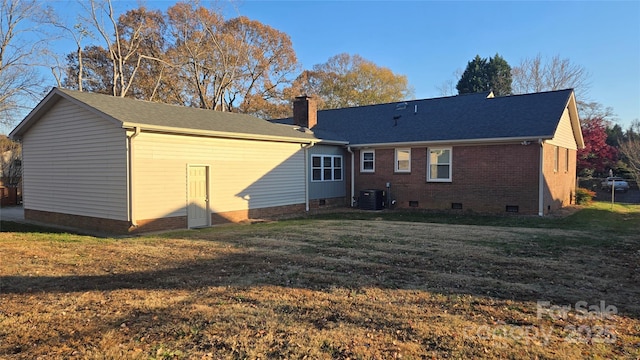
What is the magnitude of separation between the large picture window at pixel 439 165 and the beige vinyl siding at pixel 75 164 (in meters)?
11.9

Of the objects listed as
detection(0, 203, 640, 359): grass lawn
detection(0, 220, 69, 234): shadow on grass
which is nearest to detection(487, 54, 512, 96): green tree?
detection(0, 203, 640, 359): grass lawn

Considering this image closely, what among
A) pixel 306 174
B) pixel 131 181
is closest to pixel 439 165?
pixel 306 174

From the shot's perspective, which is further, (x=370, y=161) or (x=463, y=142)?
(x=370, y=161)

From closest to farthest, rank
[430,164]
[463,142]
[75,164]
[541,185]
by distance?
1. [75,164]
2. [541,185]
3. [463,142]
4. [430,164]

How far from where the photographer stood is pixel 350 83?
4319 cm

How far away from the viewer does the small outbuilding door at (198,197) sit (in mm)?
13045

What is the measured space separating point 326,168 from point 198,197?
714 cm

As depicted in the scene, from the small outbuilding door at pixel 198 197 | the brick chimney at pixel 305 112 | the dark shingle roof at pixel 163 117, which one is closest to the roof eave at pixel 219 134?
the dark shingle roof at pixel 163 117

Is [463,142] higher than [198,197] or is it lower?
higher

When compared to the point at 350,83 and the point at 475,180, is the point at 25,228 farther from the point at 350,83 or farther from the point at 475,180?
the point at 350,83

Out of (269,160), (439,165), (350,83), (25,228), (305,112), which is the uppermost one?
(350,83)

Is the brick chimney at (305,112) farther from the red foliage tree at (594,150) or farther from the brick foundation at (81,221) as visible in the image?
the red foliage tree at (594,150)

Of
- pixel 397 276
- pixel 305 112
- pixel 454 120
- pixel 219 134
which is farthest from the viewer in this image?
pixel 305 112

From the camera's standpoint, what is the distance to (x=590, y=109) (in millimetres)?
36156
